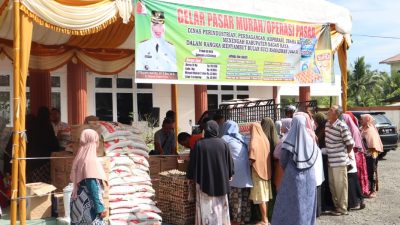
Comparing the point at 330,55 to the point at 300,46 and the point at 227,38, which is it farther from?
the point at 227,38

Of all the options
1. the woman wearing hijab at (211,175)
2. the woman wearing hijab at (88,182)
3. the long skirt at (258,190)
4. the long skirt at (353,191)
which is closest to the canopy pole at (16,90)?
the woman wearing hijab at (88,182)

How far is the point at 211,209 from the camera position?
5605 mm

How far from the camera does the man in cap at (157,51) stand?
5691 millimetres

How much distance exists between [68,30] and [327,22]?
15.8 ft

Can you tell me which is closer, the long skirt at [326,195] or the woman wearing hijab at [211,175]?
the woman wearing hijab at [211,175]

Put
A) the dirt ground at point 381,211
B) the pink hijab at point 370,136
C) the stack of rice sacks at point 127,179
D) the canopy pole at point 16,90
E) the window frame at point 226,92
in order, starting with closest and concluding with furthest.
Answer: 1. the canopy pole at point 16,90
2. the stack of rice sacks at point 127,179
3. the dirt ground at point 381,211
4. the pink hijab at point 370,136
5. the window frame at point 226,92

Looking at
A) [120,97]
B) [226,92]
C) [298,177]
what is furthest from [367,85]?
[298,177]

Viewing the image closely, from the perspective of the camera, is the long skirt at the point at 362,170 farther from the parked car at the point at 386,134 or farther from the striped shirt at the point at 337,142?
the parked car at the point at 386,134

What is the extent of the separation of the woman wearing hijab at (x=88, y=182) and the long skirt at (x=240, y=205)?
2379 mm

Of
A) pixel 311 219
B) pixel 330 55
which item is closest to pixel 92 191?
pixel 311 219

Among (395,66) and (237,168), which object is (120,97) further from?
(395,66)

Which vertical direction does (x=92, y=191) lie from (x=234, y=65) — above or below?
below

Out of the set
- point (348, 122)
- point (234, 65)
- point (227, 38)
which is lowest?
point (348, 122)

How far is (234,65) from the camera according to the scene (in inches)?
260
